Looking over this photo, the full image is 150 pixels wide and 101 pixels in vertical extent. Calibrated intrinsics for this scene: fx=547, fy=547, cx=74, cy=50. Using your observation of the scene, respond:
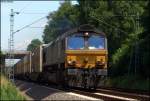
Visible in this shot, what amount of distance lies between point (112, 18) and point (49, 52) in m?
22.7

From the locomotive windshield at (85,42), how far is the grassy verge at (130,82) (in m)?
8.12

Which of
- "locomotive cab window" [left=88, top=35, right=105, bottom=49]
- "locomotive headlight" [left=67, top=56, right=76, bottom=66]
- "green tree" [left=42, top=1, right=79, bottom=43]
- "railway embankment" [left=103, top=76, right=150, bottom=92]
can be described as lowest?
"railway embankment" [left=103, top=76, right=150, bottom=92]

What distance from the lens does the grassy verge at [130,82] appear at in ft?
141

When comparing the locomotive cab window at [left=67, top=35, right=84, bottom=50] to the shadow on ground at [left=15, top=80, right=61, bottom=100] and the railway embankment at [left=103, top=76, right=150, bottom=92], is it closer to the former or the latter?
the shadow on ground at [left=15, top=80, right=61, bottom=100]

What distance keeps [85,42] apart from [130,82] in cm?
1457

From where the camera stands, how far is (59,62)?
36.2 metres

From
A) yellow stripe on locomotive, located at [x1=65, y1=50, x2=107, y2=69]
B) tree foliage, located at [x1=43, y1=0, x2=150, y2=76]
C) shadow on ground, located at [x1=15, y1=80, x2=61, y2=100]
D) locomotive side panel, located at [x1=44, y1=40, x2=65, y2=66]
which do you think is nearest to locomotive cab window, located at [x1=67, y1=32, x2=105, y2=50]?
yellow stripe on locomotive, located at [x1=65, y1=50, x2=107, y2=69]

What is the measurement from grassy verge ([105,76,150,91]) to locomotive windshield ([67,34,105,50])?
8.12 m

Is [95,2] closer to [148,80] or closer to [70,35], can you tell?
[148,80]

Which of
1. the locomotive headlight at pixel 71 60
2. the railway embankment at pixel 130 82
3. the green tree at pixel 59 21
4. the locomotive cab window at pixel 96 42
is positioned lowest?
the railway embankment at pixel 130 82

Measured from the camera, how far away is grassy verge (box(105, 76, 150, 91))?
141 ft

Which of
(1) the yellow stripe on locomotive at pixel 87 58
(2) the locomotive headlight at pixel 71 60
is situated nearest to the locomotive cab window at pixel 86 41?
(1) the yellow stripe on locomotive at pixel 87 58

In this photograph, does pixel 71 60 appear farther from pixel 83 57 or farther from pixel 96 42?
pixel 96 42

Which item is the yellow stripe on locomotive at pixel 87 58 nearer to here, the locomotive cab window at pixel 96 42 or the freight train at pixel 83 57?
the freight train at pixel 83 57
